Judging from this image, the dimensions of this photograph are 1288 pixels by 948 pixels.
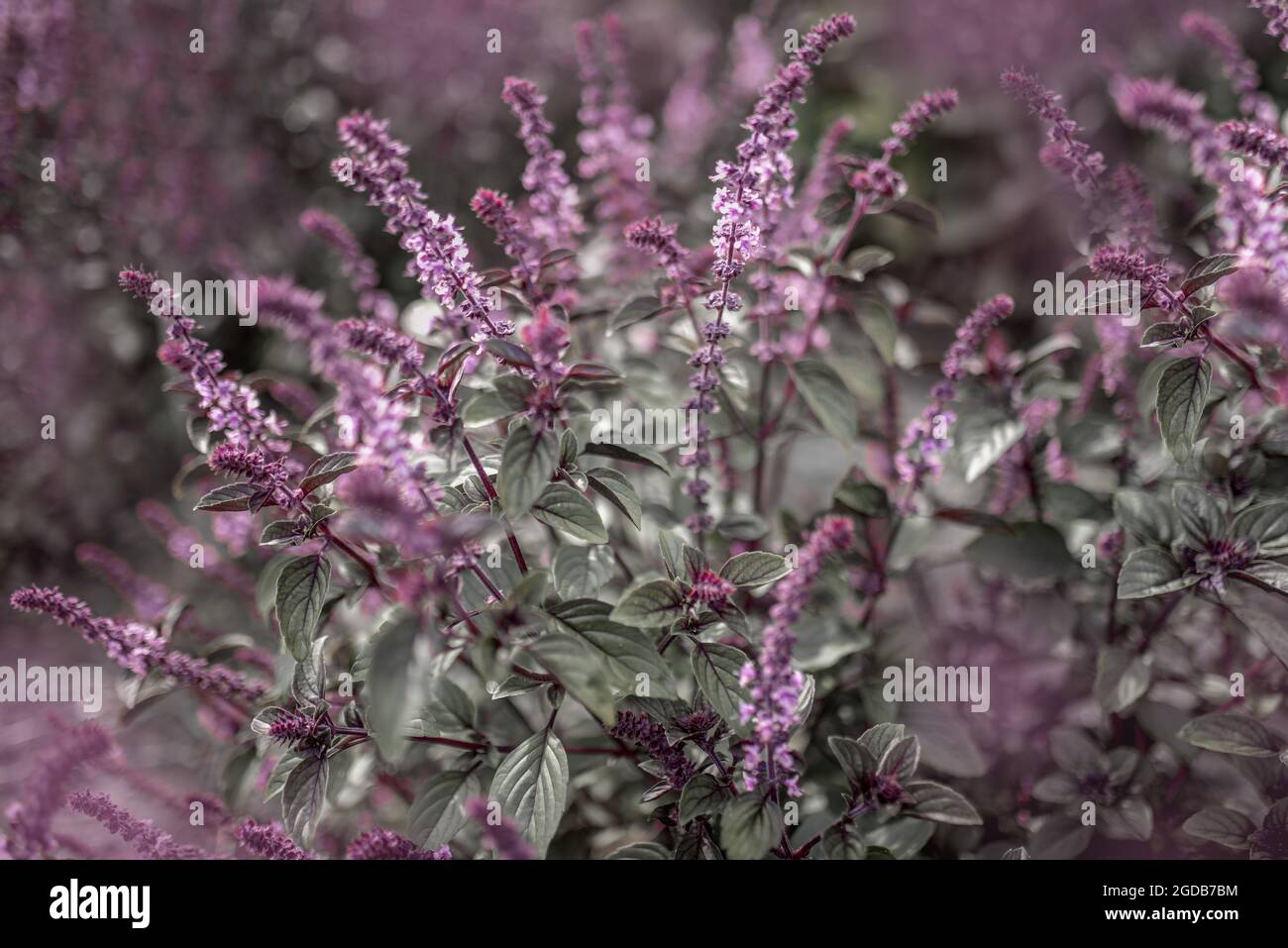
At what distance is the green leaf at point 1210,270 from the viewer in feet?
4.42

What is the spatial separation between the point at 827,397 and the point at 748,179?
52 cm

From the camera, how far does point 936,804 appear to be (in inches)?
52.2

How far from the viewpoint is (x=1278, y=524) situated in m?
1.42

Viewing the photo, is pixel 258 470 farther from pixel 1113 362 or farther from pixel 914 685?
pixel 1113 362

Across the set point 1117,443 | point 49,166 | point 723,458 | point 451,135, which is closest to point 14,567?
point 49,166

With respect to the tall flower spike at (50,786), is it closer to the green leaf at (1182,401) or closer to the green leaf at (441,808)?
the green leaf at (441,808)

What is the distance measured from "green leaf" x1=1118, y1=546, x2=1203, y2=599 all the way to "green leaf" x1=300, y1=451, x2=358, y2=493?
1241 mm

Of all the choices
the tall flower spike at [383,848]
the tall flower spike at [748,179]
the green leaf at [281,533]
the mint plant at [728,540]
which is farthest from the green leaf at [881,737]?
the green leaf at [281,533]

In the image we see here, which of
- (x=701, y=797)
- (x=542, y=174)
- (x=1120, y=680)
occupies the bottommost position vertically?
(x=701, y=797)

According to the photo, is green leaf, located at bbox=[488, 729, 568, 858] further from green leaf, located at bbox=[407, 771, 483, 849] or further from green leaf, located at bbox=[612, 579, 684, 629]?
Result: green leaf, located at bbox=[612, 579, 684, 629]

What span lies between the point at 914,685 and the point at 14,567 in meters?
3.13

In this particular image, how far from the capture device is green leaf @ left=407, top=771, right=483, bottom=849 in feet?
4.39

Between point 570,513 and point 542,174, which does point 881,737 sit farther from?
point 542,174

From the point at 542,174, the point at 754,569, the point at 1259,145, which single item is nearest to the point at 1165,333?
the point at 1259,145
